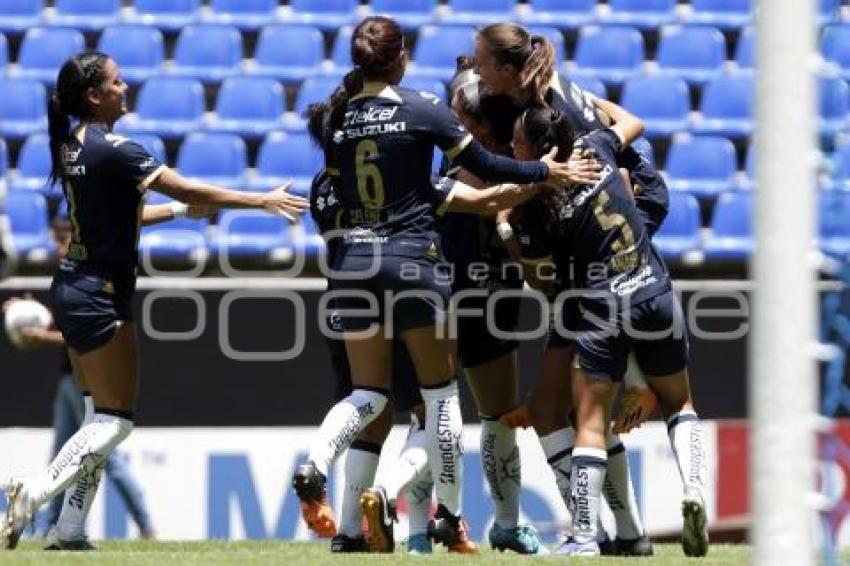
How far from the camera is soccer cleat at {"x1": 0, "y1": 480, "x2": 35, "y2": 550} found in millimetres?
7586

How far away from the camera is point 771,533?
14.7ft

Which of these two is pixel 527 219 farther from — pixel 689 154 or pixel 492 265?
pixel 689 154

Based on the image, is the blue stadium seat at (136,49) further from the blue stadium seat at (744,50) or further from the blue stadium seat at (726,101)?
the blue stadium seat at (744,50)

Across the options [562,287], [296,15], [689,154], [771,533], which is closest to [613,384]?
[562,287]

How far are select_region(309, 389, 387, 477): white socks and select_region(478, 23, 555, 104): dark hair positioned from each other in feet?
4.44

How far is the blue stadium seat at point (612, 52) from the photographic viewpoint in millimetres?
13180

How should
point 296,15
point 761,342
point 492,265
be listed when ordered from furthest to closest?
point 296,15 → point 492,265 → point 761,342

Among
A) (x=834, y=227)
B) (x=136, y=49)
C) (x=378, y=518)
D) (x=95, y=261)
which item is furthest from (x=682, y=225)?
(x=834, y=227)

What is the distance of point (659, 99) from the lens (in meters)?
12.9

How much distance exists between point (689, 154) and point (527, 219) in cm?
521

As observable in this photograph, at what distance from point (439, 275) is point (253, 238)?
4502 mm

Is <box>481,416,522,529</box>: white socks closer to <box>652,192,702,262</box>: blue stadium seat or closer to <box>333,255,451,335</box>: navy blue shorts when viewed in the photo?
<box>333,255,451,335</box>: navy blue shorts

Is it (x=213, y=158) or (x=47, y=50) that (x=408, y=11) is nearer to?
(x=213, y=158)

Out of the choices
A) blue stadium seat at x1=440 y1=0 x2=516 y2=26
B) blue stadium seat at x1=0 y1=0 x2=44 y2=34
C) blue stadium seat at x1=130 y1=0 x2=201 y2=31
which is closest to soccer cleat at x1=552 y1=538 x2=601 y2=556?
blue stadium seat at x1=440 y1=0 x2=516 y2=26
